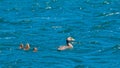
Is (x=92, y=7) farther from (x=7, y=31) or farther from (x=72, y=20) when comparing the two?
(x=7, y=31)

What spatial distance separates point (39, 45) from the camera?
38594 mm

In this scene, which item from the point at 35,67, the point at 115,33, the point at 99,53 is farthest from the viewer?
Answer: the point at 115,33

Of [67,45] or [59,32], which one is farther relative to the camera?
[59,32]

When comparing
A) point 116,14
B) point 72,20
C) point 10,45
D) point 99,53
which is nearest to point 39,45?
point 10,45

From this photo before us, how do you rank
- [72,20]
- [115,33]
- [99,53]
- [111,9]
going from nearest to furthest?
[99,53]
[115,33]
[72,20]
[111,9]

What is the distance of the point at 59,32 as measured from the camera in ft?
138

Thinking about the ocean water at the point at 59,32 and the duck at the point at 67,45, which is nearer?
the ocean water at the point at 59,32

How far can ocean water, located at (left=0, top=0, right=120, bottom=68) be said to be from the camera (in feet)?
116

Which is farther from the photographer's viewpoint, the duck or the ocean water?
the duck

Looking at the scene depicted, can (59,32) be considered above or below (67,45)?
above

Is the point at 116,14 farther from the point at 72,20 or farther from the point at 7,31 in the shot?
the point at 7,31

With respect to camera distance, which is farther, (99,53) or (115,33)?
(115,33)

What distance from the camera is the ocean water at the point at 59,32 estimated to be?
1398 inches

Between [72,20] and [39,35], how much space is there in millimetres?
4916
